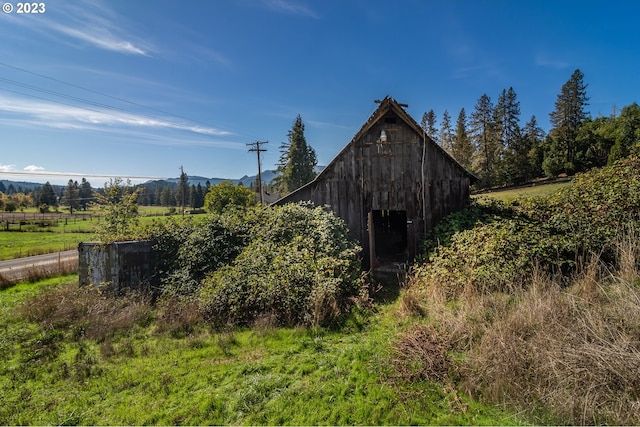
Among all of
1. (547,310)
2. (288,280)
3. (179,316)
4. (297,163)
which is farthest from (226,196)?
(547,310)

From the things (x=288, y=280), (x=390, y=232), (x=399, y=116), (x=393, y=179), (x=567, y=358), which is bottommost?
(x=567, y=358)

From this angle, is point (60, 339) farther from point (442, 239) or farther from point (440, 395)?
point (442, 239)

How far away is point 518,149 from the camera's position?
129 feet

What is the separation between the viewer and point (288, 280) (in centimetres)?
778

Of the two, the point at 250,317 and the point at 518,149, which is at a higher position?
the point at 518,149

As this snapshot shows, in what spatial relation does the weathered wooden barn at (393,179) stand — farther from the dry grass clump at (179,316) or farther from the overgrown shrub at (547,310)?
the dry grass clump at (179,316)

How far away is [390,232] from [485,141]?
35.7 m

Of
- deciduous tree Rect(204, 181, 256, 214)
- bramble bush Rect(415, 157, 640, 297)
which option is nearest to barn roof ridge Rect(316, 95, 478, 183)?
bramble bush Rect(415, 157, 640, 297)

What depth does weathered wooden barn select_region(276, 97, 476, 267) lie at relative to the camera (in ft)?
35.9

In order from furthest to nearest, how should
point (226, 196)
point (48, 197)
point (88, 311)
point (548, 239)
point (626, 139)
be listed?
point (48, 197) < point (226, 196) < point (626, 139) < point (88, 311) < point (548, 239)

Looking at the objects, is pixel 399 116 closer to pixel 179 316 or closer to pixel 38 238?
pixel 179 316

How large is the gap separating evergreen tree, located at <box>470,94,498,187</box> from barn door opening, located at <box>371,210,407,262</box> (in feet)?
101

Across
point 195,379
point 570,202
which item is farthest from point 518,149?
point 195,379

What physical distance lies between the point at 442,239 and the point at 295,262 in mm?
5027
